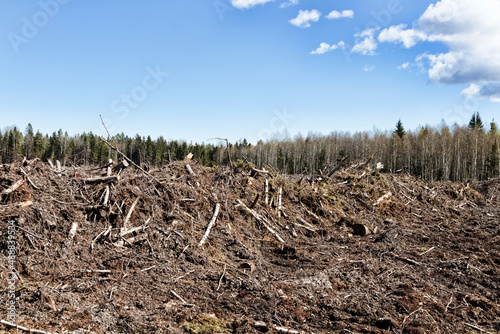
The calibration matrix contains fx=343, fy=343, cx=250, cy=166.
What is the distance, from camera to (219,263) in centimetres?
606

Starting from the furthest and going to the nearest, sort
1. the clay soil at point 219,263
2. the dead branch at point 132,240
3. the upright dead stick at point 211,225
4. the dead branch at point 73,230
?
the upright dead stick at point 211,225 < the dead branch at point 132,240 < the dead branch at point 73,230 < the clay soil at point 219,263

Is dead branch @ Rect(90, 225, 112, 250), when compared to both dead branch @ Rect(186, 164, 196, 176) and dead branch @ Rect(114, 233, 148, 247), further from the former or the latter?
dead branch @ Rect(186, 164, 196, 176)

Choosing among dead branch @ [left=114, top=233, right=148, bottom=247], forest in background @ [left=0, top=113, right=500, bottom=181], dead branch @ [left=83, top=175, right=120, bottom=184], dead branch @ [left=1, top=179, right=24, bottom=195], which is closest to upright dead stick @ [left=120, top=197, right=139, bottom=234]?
dead branch @ [left=114, top=233, right=148, bottom=247]

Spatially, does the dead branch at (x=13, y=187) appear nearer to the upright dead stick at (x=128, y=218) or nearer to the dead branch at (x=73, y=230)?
the dead branch at (x=73, y=230)

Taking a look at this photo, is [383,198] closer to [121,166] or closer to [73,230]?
[121,166]

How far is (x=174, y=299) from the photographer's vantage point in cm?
448

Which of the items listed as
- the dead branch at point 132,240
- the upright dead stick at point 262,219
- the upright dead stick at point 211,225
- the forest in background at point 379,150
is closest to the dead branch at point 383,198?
the upright dead stick at point 262,219

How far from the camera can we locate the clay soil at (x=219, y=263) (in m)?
4.01

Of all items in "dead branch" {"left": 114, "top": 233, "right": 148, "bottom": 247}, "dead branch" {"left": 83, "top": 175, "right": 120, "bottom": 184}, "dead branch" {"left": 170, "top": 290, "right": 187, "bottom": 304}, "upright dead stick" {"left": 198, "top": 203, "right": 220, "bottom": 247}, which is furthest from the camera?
"dead branch" {"left": 83, "top": 175, "right": 120, "bottom": 184}

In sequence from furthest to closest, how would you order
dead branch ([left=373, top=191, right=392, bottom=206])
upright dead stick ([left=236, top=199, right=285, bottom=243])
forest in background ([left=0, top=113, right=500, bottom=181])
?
forest in background ([left=0, top=113, right=500, bottom=181]), dead branch ([left=373, top=191, right=392, bottom=206]), upright dead stick ([left=236, top=199, right=285, bottom=243])

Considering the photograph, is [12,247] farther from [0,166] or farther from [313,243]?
[313,243]

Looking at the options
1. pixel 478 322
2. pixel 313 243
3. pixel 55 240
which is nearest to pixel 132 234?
pixel 55 240

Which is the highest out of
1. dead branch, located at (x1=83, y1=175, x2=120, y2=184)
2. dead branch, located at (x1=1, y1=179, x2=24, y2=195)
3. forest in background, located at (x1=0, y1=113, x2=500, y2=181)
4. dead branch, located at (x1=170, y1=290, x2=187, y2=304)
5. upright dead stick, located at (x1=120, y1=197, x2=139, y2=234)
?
forest in background, located at (x1=0, y1=113, x2=500, y2=181)

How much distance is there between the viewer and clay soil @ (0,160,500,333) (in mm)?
4012
